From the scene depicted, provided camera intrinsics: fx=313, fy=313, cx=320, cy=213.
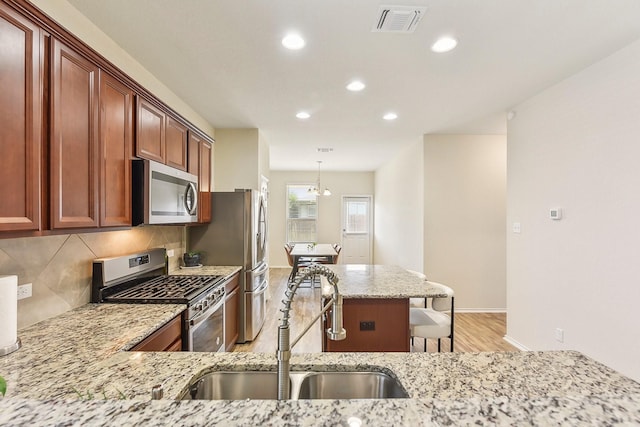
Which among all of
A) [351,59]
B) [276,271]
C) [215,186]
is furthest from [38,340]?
[276,271]

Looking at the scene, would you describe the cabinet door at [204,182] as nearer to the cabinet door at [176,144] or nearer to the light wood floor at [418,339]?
the cabinet door at [176,144]

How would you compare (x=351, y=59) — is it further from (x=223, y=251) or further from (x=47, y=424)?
(x=47, y=424)

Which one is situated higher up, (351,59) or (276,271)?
(351,59)

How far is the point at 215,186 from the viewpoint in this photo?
4.41 metres

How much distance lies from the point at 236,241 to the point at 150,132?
1563 millimetres

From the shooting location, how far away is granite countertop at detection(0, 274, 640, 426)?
59 centimetres

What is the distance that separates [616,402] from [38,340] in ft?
6.80

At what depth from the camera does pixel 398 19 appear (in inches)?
76.7

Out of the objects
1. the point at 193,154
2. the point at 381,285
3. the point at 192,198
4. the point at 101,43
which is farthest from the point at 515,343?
the point at 101,43

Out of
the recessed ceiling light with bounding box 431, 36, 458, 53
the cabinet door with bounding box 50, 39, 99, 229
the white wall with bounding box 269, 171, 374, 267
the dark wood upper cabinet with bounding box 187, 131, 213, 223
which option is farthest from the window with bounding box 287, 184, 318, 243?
the cabinet door with bounding box 50, 39, 99, 229

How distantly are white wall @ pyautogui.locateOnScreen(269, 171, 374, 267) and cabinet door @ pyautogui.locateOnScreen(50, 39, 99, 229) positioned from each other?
6.80 m

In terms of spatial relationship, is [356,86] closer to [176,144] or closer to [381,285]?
[176,144]

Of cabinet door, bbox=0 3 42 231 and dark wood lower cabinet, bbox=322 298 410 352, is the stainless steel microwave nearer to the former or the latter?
cabinet door, bbox=0 3 42 231

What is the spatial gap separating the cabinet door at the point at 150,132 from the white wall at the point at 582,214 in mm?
3466
